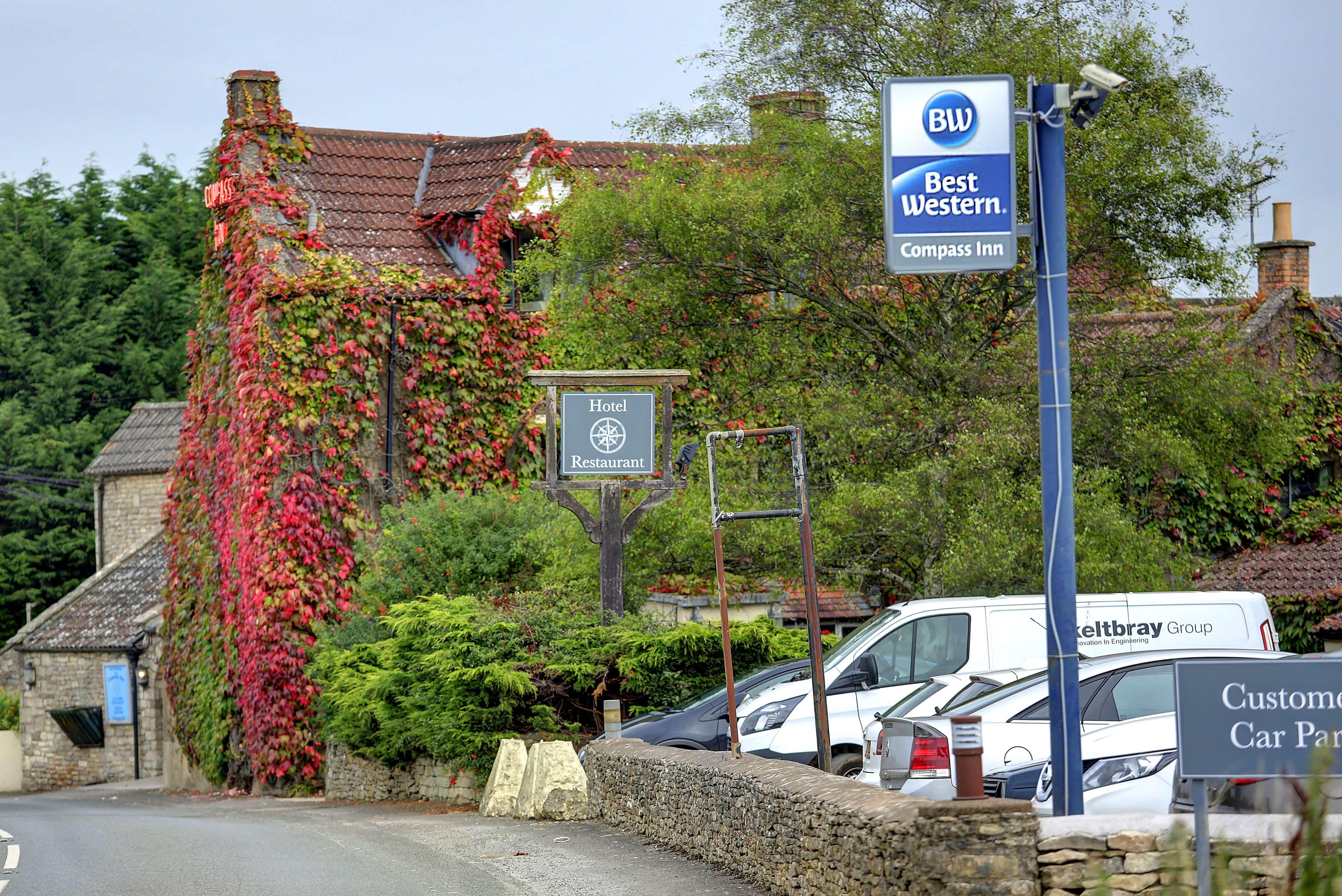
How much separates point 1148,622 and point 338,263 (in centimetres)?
1366

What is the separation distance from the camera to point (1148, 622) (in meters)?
14.6

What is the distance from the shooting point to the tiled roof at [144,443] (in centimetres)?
4091

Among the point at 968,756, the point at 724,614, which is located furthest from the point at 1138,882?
the point at 724,614

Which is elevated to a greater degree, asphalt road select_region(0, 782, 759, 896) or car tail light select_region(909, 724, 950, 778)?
car tail light select_region(909, 724, 950, 778)

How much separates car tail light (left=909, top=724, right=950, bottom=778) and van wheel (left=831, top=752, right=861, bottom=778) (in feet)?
10.5

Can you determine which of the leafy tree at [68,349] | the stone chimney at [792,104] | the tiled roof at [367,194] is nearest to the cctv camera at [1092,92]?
the stone chimney at [792,104]

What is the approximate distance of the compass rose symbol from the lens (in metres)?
17.8

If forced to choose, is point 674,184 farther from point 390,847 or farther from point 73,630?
point 73,630

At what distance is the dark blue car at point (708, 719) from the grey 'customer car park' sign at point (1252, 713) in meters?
7.79

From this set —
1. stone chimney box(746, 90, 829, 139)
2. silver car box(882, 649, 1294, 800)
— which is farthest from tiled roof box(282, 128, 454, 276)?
silver car box(882, 649, 1294, 800)

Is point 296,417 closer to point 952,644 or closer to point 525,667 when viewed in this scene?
point 525,667

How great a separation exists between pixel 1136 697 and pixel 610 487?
27.3 feet

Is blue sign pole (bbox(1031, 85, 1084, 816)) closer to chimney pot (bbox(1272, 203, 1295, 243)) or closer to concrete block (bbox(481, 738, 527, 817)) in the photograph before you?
concrete block (bbox(481, 738, 527, 817))

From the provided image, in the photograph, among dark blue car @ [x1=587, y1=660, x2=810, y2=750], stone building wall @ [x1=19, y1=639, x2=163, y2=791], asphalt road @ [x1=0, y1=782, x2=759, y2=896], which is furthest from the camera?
stone building wall @ [x1=19, y1=639, x2=163, y2=791]
